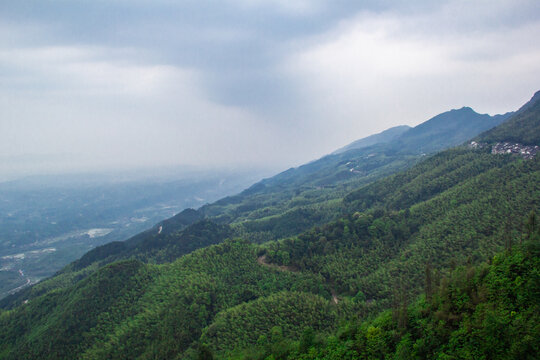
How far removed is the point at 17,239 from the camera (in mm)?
154000

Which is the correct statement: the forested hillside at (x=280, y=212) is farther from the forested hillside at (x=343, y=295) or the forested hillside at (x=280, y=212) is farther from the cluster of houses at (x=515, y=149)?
the cluster of houses at (x=515, y=149)

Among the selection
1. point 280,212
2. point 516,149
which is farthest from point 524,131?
point 280,212

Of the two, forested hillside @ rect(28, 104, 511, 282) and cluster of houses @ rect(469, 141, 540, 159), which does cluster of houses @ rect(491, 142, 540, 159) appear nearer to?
cluster of houses @ rect(469, 141, 540, 159)

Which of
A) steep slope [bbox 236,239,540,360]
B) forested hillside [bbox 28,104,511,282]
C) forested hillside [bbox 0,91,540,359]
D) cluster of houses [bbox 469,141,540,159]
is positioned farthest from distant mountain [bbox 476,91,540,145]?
steep slope [bbox 236,239,540,360]

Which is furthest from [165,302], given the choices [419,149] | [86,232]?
[419,149]

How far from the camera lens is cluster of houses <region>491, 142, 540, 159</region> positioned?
5959 cm

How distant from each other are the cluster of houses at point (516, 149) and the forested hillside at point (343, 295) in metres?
3.19

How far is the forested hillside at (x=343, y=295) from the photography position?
1717 centimetres

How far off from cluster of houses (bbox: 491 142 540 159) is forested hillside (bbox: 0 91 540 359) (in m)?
3.19

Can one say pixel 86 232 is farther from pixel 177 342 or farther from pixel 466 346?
pixel 466 346

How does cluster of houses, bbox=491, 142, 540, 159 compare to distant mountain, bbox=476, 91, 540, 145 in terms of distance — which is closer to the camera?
cluster of houses, bbox=491, 142, 540, 159

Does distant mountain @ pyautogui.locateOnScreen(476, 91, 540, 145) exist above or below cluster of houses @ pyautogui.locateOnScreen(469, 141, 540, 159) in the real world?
above

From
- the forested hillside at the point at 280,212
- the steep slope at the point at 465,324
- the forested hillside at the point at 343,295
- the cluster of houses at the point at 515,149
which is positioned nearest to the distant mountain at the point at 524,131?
the cluster of houses at the point at 515,149

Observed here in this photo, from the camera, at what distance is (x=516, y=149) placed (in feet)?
211
